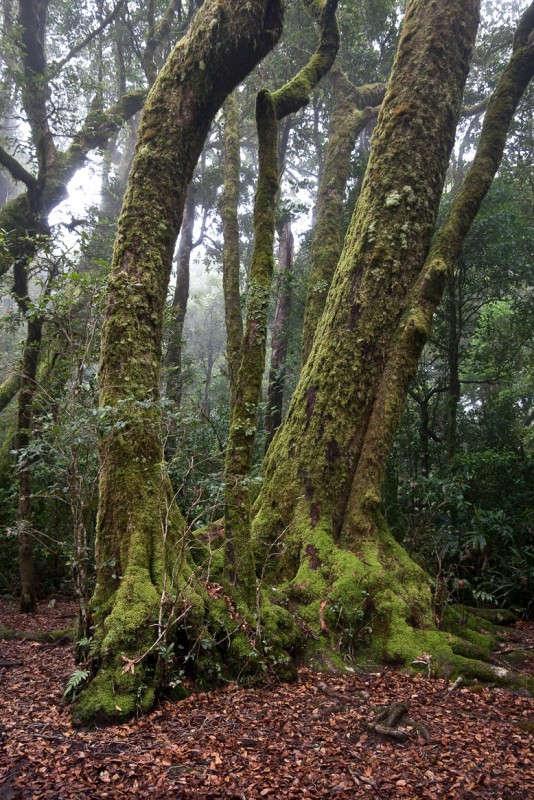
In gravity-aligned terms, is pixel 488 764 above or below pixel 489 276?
below

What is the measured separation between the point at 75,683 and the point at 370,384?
13.3 ft

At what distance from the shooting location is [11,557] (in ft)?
26.2

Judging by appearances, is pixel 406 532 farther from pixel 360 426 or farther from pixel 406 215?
pixel 406 215

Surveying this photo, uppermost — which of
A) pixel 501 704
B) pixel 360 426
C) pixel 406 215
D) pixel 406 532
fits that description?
pixel 406 215

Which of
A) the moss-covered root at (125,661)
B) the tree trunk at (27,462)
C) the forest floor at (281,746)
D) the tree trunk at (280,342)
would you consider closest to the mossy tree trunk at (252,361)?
the moss-covered root at (125,661)

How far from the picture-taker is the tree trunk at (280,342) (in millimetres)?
10172

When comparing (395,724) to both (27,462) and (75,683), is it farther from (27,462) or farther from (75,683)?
(27,462)

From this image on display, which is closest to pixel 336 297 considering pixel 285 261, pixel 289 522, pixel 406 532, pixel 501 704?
pixel 289 522

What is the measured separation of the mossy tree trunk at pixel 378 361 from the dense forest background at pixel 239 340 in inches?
16.1

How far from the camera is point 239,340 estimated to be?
9.59 meters

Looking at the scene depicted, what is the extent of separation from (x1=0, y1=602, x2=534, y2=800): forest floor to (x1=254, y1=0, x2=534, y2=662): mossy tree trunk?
829 mm

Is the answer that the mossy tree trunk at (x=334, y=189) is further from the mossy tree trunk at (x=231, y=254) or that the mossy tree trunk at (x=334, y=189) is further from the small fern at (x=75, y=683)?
the small fern at (x=75, y=683)

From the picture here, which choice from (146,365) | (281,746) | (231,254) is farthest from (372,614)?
(231,254)

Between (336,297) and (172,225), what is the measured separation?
222cm
